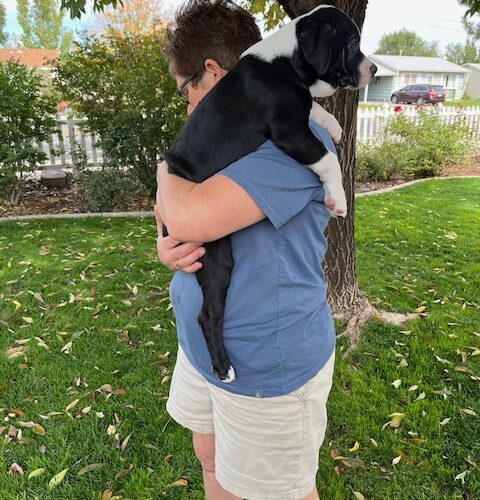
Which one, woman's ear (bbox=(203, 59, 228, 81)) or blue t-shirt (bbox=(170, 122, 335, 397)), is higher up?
woman's ear (bbox=(203, 59, 228, 81))

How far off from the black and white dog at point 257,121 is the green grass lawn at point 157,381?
154cm

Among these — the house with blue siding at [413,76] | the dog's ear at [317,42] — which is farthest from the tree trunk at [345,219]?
the house with blue siding at [413,76]

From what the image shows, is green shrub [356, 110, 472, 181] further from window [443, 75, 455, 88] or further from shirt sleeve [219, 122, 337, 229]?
window [443, 75, 455, 88]

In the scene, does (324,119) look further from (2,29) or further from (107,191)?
(2,29)

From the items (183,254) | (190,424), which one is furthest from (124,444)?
(183,254)

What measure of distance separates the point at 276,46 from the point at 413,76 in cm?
6229

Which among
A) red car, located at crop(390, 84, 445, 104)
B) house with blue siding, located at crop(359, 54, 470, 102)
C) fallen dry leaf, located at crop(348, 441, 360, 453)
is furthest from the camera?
house with blue siding, located at crop(359, 54, 470, 102)

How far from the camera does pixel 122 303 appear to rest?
4555 millimetres

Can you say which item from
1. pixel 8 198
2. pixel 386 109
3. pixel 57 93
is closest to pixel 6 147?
pixel 8 198

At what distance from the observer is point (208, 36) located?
163 centimetres

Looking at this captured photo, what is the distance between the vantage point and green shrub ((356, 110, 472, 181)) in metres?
9.91

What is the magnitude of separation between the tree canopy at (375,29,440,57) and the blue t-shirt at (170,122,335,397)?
316 ft

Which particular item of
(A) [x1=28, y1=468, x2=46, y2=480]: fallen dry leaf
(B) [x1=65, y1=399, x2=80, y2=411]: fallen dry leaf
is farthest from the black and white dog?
(B) [x1=65, y1=399, x2=80, y2=411]: fallen dry leaf

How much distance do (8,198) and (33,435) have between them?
6.15 m
